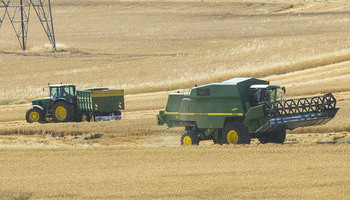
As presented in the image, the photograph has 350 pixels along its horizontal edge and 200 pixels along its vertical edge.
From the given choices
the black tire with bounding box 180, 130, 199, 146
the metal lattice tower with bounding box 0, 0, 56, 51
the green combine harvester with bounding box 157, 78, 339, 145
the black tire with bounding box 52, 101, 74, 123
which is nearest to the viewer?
the green combine harvester with bounding box 157, 78, 339, 145

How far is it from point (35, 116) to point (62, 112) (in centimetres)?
188

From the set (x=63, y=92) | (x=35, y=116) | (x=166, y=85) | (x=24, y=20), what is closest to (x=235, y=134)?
(x=63, y=92)

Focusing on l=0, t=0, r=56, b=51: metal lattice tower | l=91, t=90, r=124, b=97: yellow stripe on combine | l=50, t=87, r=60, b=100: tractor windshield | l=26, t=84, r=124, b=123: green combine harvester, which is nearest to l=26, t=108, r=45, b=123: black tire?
l=26, t=84, r=124, b=123: green combine harvester

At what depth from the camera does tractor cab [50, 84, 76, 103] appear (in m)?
35.4

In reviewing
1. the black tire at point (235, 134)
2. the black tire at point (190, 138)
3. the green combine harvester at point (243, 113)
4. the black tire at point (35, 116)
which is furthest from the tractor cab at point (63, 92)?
the black tire at point (235, 134)

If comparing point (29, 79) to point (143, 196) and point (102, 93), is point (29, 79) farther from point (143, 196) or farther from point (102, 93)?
point (143, 196)

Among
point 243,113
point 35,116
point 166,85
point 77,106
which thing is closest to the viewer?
point 243,113

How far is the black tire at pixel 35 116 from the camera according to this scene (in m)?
35.4

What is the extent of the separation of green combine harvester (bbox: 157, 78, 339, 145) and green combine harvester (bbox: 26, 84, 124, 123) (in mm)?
10458

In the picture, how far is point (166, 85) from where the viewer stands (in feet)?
161

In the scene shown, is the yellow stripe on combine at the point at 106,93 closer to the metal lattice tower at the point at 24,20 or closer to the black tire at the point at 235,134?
the black tire at the point at 235,134

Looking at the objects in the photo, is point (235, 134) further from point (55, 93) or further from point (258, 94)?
point (55, 93)

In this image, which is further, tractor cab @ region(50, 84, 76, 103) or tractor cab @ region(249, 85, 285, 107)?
tractor cab @ region(50, 84, 76, 103)

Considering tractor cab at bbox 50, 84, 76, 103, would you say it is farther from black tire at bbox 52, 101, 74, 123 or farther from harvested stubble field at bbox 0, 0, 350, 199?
harvested stubble field at bbox 0, 0, 350, 199
